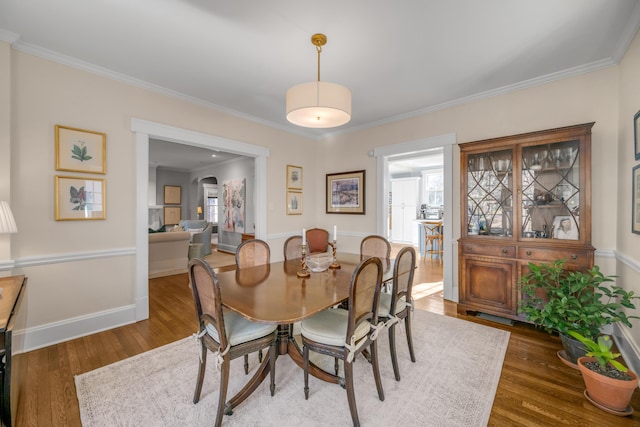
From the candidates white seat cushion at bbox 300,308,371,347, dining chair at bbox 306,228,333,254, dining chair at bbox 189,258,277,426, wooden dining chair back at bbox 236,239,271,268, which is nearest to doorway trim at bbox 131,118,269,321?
wooden dining chair back at bbox 236,239,271,268

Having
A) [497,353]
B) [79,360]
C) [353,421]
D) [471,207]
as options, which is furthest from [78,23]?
[497,353]

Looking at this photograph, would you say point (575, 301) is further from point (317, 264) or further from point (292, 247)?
point (292, 247)

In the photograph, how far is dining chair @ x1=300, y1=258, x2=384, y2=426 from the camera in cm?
157

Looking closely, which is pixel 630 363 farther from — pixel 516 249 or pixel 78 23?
pixel 78 23

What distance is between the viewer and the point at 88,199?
2.75 metres

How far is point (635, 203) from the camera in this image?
217cm

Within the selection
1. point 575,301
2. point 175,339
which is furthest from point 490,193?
point 175,339

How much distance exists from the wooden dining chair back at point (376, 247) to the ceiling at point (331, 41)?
1.78 metres

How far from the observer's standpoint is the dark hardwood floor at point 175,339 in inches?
65.7

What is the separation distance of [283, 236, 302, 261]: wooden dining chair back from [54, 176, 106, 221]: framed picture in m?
1.91

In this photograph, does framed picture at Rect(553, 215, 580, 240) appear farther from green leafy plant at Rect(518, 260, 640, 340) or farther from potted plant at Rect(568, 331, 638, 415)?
potted plant at Rect(568, 331, 638, 415)

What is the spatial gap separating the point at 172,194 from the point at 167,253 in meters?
5.07

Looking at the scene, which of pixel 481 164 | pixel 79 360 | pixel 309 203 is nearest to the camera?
pixel 79 360

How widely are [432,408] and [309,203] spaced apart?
387 centimetres
